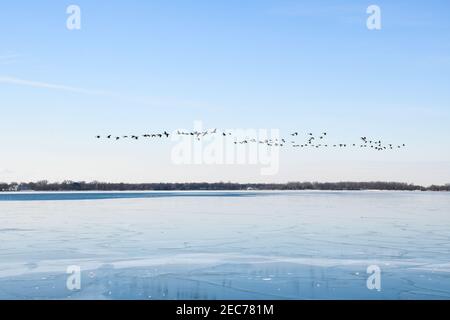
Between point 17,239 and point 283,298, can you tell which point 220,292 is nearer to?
point 283,298

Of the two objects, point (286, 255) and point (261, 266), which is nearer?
point (261, 266)

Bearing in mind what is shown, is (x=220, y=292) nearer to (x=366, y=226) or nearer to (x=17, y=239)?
(x=17, y=239)

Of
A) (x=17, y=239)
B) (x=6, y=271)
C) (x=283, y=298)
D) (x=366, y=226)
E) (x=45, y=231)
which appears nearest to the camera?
(x=283, y=298)

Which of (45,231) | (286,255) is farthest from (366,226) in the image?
(45,231)

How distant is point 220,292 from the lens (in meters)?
7.75

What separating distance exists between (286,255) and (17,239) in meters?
6.90

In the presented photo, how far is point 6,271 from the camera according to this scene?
936cm

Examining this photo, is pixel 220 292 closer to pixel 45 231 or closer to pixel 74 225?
pixel 45 231

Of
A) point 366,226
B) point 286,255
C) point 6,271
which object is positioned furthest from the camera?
point 366,226

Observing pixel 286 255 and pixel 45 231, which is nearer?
pixel 286 255
